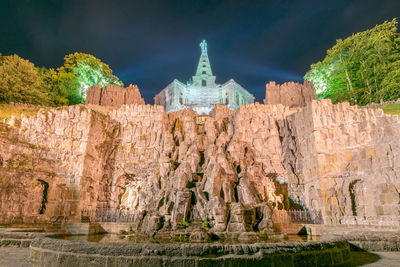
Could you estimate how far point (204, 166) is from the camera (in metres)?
19.3

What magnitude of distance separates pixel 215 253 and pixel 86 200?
1848 cm

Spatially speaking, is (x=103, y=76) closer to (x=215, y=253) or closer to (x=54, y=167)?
(x=54, y=167)

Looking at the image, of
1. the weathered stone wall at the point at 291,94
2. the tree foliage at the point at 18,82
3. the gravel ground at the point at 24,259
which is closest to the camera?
the gravel ground at the point at 24,259

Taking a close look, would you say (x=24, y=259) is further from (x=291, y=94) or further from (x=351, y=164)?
(x=291, y=94)

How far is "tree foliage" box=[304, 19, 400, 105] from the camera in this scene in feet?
101

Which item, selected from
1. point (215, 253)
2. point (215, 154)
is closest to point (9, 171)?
point (215, 154)

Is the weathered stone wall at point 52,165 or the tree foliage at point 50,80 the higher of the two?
the tree foliage at point 50,80

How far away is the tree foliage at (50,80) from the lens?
30.6 m

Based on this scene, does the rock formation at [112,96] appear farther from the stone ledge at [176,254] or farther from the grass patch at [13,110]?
the stone ledge at [176,254]

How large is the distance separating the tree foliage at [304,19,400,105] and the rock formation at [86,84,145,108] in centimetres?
2951

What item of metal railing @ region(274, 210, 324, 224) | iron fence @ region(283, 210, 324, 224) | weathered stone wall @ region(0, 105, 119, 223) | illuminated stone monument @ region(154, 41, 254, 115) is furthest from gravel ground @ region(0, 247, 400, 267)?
illuminated stone monument @ region(154, 41, 254, 115)

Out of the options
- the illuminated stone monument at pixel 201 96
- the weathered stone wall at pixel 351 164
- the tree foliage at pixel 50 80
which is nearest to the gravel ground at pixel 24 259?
the weathered stone wall at pixel 351 164

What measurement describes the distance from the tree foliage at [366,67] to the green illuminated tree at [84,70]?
126 feet

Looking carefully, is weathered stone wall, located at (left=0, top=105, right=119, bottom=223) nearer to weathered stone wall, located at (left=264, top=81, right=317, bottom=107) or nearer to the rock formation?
the rock formation
